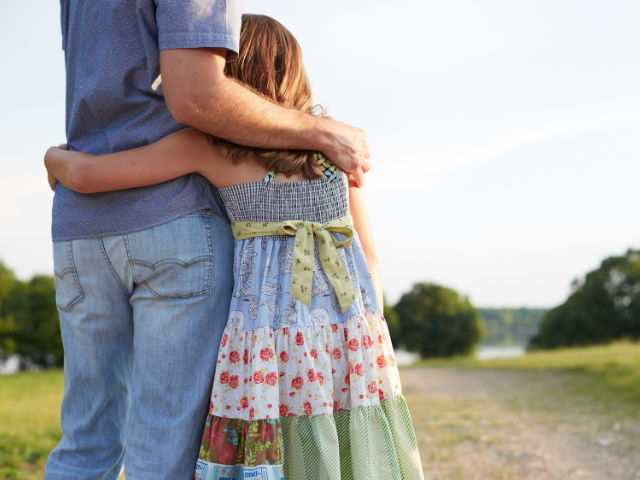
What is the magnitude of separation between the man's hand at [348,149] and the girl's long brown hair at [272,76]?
8 cm

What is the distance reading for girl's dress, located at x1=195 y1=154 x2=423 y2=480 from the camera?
1.46 metres

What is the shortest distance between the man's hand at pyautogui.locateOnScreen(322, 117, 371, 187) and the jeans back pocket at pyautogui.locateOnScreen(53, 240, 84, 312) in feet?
2.74

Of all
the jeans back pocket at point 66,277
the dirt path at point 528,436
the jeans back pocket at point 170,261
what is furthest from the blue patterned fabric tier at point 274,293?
the dirt path at point 528,436

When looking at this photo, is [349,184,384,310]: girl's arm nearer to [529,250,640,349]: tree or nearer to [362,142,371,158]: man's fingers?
[362,142,371,158]: man's fingers

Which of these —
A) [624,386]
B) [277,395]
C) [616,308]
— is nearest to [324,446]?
[277,395]

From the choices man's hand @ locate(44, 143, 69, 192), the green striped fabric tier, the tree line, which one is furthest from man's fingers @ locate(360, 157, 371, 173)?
the tree line

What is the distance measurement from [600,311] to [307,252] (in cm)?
3742

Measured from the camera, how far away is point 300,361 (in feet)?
4.85

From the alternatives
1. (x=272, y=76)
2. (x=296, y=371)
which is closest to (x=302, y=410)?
(x=296, y=371)

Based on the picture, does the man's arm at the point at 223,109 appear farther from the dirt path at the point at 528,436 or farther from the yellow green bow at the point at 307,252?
the dirt path at the point at 528,436

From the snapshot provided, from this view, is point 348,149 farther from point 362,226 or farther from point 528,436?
point 528,436

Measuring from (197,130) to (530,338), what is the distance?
39.6 m

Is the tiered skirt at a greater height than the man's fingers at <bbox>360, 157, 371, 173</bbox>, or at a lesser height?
lesser

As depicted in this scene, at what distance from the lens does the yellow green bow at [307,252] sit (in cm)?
153
